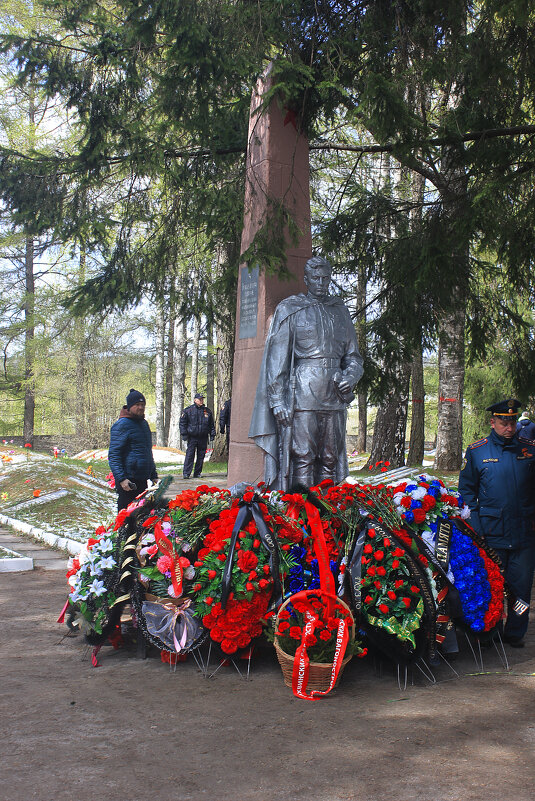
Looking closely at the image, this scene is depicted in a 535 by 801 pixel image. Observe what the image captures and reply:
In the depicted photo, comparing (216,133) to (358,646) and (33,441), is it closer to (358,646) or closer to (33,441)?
(358,646)

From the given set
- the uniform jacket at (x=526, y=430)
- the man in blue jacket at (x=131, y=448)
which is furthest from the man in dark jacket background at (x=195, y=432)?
the man in blue jacket at (x=131, y=448)

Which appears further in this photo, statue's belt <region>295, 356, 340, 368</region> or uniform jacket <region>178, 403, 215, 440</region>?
uniform jacket <region>178, 403, 215, 440</region>

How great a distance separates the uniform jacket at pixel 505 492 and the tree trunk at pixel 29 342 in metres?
28.9

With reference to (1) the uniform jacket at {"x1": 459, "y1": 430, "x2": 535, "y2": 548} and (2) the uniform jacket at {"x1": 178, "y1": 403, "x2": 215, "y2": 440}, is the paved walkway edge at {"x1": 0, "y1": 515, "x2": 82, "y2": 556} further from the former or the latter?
(1) the uniform jacket at {"x1": 459, "y1": 430, "x2": 535, "y2": 548}

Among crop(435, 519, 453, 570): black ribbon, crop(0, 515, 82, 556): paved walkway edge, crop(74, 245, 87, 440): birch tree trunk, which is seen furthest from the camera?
crop(74, 245, 87, 440): birch tree trunk

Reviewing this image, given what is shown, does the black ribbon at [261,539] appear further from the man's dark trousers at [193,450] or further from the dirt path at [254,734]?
the man's dark trousers at [193,450]

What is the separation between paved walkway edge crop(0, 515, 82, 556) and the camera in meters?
9.03

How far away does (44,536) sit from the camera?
9.84m

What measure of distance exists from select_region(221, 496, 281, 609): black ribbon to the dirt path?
558mm

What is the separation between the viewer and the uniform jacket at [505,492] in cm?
539

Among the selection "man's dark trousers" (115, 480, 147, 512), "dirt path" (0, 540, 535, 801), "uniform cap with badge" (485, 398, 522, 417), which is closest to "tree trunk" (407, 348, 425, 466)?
"man's dark trousers" (115, 480, 147, 512)

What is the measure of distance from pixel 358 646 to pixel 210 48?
566 centimetres

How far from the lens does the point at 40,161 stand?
9039 mm

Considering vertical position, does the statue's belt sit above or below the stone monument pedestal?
below
